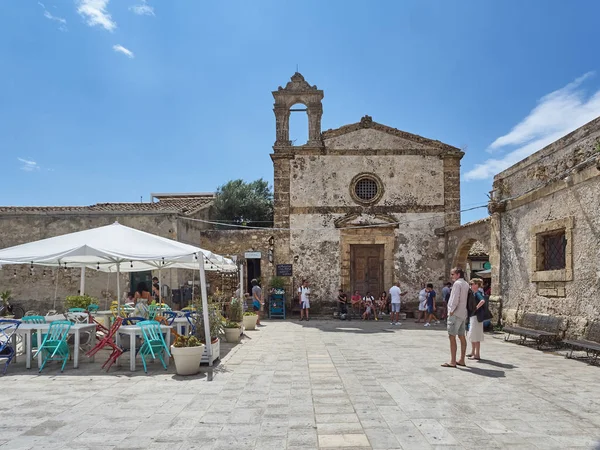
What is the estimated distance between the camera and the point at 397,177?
59.0 feet

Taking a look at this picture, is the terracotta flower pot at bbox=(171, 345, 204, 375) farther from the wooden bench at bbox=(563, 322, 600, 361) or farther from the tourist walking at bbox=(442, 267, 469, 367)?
the wooden bench at bbox=(563, 322, 600, 361)

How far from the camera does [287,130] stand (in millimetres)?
18328

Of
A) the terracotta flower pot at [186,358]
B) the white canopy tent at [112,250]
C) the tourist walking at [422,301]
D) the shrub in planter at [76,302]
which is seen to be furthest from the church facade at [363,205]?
the terracotta flower pot at [186,358]

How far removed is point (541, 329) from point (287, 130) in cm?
1161

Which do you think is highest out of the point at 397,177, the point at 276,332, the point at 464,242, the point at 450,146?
the point at 450,146

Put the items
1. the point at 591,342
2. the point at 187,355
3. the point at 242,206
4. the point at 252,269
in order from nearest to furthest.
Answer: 1. the point at 187,355
2. the point at 591,342
3. the point at 252,269
4. the point at 242,206

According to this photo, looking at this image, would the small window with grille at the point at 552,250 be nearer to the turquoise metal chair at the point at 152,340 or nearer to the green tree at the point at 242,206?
the turquoise metal chair at the point at 152,340

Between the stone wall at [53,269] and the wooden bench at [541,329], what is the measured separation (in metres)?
11.3

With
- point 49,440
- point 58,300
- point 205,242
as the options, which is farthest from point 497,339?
point 58,300

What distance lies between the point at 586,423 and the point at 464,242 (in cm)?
1184

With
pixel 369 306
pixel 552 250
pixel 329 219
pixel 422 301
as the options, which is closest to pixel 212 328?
pixel 552 250

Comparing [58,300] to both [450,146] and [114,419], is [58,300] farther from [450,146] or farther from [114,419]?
[450,146]

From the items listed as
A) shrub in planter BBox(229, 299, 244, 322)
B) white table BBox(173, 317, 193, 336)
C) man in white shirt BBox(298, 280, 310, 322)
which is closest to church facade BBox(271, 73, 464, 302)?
man in white shirt BBox(298, 280, 310, 322)

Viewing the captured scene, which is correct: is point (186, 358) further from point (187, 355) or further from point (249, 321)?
point (249, 321)
